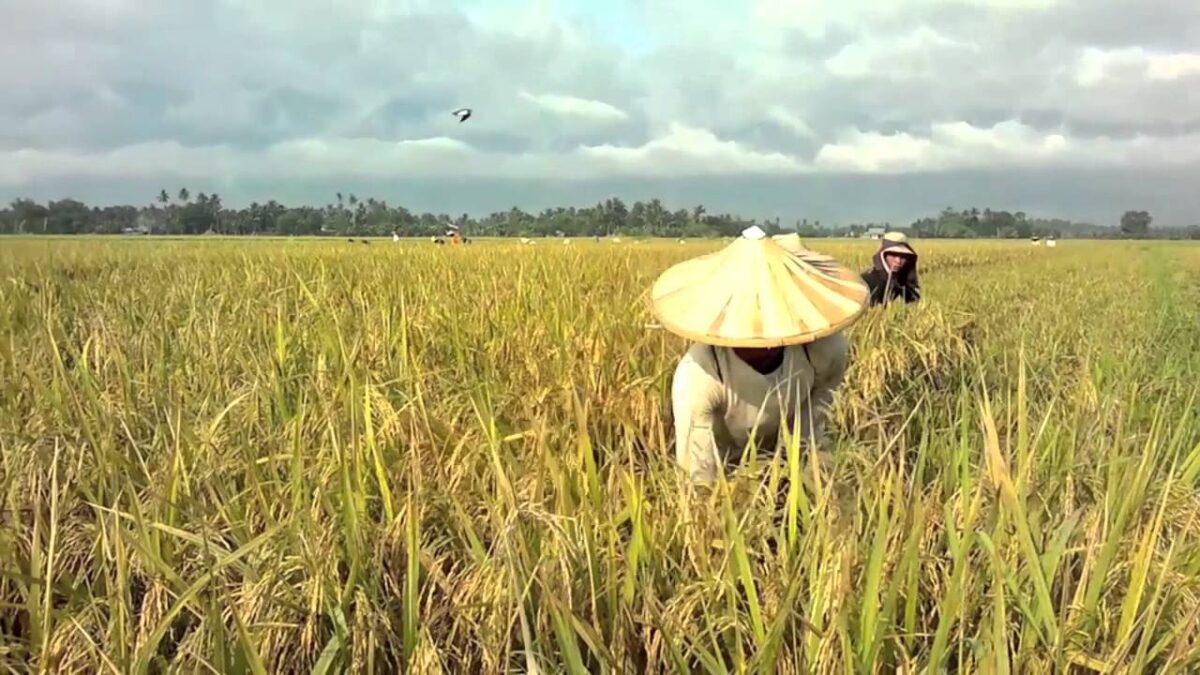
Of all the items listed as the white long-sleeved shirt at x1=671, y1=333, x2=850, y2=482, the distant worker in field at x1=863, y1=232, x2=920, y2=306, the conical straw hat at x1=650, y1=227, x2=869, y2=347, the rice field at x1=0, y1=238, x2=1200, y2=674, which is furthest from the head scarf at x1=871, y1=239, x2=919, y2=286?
the conical straw hat at x1=650, y1=227, x2=869, y2=347

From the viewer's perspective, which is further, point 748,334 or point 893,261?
point 893,261

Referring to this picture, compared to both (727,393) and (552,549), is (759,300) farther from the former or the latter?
(552,549)

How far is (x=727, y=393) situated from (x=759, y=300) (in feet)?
0.90

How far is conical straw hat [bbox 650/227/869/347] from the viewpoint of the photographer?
191 centimetres

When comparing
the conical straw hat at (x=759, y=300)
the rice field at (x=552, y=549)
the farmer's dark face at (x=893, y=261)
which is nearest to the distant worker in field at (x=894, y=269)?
the farmer's dark face at (x=893, y=261)

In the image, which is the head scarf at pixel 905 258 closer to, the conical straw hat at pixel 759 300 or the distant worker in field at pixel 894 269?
the distant worker in field at pixel 894 269

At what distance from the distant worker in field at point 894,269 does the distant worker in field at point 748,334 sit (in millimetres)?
2435

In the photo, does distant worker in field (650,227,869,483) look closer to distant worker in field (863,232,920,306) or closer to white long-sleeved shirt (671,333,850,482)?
white long-sleeved shirt (671,333,850,482)

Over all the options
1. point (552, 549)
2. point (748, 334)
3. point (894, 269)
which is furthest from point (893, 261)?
point (552, 549)

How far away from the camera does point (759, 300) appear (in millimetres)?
1957

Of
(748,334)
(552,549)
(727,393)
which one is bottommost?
(552,549)

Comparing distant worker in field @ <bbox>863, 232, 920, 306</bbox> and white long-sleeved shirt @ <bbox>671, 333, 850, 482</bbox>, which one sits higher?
distant worker in field @ <bbox>863, 232, 920, 306</bbox>

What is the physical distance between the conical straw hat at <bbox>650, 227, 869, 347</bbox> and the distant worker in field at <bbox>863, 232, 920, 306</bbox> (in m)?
2.59

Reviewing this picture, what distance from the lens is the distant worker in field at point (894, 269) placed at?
4.61m
